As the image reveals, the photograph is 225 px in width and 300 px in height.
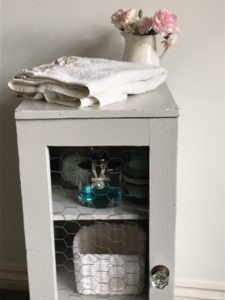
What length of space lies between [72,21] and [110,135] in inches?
18.2

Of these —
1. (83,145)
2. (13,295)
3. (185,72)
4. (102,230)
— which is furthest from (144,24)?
(13,295)

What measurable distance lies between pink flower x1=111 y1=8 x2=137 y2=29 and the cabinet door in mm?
312

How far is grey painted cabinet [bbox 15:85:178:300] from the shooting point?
2.48 feet

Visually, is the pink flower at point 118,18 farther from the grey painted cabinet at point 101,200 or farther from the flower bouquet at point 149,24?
the grey painted cabinet at point 101,200

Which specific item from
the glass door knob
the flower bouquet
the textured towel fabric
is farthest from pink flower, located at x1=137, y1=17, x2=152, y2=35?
the glass door knob

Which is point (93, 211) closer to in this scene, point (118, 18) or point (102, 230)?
point (102, 230)

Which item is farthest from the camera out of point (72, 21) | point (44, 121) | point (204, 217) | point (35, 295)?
point (204, 217)

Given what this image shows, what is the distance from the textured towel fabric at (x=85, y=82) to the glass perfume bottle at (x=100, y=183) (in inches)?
5.6

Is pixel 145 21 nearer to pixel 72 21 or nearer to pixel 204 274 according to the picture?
pixel 72 21

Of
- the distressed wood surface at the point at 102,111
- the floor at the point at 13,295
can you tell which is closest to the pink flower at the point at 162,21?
the distressed wood surface at the point at 102,111

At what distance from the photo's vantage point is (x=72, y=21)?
1.10 metres

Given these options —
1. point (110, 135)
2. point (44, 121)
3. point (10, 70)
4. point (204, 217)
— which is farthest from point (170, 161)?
point (10, 70)

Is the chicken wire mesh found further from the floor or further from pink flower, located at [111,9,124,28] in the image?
the floor

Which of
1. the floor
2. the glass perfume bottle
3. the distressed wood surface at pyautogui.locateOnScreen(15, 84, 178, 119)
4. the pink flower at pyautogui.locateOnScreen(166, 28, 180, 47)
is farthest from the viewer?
the floor
